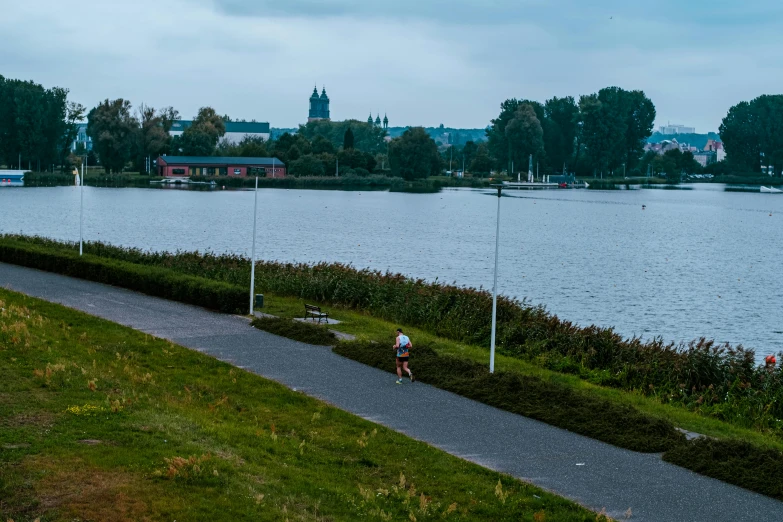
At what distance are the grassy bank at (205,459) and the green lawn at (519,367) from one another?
5.48m

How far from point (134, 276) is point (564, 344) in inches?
601

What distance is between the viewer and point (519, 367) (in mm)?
22000

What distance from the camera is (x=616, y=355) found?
2352cm

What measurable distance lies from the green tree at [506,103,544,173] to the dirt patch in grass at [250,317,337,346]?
147 meters

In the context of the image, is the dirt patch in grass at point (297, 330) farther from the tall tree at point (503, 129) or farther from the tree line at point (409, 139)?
the tall tree at point (503, 129)

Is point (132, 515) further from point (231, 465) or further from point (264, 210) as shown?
point (264, 210)

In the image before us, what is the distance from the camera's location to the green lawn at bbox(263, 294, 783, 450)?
17.1 metres

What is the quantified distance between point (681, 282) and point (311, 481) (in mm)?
40588

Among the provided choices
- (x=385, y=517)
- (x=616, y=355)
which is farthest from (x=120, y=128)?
(x=385, y=517)

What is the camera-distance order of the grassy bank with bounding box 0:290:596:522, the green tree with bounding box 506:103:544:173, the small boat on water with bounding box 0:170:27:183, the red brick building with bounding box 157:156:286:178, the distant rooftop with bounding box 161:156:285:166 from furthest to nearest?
the green tree with bounding box 506:103:544:173 → the distant rooftop with bounding box 161:156:285:166 → the red brick building with bounding box 157:156:286:178 → the small boat on water with bounding box 0:170:27:183 → the grassy bank with bounding box 0:290:596:522

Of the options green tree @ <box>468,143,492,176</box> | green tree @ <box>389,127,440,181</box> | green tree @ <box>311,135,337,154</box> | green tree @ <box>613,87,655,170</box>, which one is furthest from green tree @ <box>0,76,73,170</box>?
green tree @ <box>613,87,655,170</box>

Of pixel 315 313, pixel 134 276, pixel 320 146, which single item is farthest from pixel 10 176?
pixel 315 313

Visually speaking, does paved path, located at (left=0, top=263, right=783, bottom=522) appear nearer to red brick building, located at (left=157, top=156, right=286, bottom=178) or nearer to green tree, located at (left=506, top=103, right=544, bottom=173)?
red brick building, located at (left=157, top=156, right=286, bottom=178)

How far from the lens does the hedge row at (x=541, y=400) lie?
15.5 m
